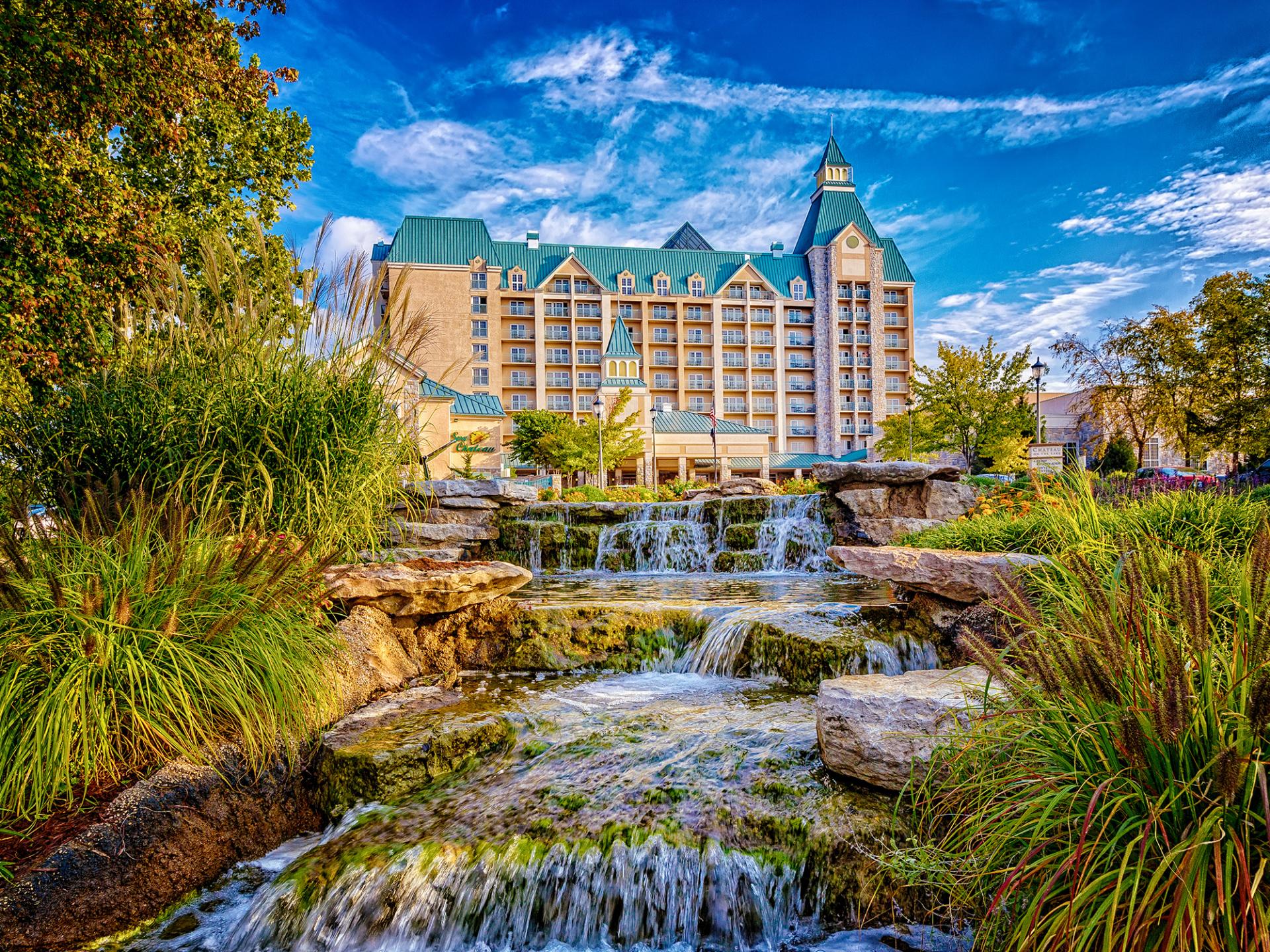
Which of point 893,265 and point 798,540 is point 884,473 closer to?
point 798,540

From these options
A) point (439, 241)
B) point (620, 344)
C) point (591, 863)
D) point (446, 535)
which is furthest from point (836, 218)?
point (591, 863)

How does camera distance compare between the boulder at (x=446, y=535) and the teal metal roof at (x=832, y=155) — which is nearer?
the boulder at (x=446, y=535)

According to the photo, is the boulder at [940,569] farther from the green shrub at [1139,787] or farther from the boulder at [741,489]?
the boulder at [741,489]

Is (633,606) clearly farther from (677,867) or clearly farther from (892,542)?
(892,542)

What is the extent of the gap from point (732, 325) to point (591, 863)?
5888cm

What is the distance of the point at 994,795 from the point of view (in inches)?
89.3

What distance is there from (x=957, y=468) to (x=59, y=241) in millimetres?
13699

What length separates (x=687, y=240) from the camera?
212 feet

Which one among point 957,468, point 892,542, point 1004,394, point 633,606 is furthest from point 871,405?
point 633,606

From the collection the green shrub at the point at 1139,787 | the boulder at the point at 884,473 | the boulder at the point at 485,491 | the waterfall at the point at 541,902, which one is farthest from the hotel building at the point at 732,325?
the green shrub at the point at 1139,787

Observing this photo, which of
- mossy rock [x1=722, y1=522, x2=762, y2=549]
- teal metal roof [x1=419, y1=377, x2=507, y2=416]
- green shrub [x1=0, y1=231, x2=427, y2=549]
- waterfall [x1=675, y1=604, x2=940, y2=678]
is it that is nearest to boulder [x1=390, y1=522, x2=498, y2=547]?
mossy rock [x1=722, y1=522, x2=762, y2=549]

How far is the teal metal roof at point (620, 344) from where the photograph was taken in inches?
1934

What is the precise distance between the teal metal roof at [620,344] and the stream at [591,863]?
4588 cm

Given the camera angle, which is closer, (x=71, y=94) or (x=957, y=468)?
(x=71, y=94)
